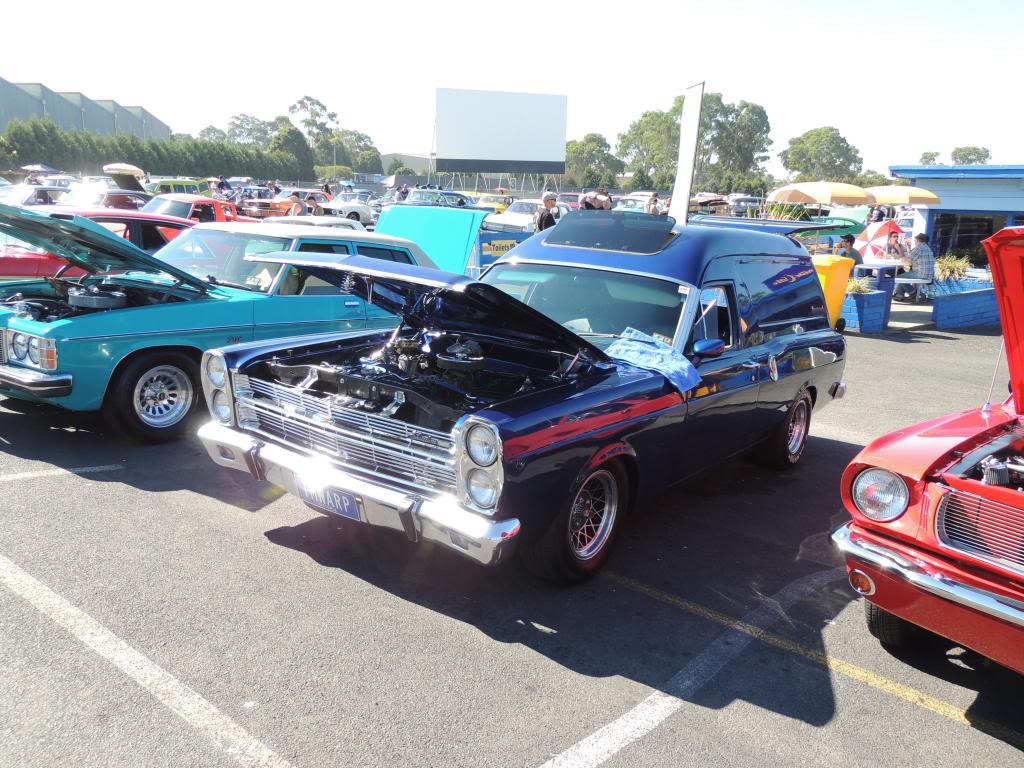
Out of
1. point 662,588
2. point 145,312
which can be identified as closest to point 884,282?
point 662,588

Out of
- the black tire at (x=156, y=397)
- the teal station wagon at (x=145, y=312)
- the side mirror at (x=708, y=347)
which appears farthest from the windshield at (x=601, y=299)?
the black tire at (x=156, y=397)

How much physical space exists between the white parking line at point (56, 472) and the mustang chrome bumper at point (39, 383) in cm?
54

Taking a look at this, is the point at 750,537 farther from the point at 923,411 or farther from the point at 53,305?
the point at 53,305

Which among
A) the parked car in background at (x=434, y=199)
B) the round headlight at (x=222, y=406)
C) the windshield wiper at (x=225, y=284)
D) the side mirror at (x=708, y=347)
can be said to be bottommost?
the round headlight at (x=222, y=406)

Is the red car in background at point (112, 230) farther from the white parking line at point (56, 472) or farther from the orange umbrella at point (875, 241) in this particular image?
the orange umbrella at point (875, 241)

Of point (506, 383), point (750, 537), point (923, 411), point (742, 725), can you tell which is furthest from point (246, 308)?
point (923, 411)

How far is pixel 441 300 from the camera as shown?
4.74 meters

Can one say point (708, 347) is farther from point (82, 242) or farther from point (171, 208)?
point (171, 208)

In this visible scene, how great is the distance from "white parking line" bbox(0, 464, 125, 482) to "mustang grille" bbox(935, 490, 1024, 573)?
5.17 m

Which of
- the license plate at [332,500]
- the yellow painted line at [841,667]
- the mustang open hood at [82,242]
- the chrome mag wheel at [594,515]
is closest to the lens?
the yellow painted line at [841,667]

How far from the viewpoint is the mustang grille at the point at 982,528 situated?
10.1 ft

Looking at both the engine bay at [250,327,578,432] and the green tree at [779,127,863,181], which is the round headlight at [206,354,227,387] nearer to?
the engine bay at [250,327,578,432]

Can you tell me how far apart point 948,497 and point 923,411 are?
6109mm

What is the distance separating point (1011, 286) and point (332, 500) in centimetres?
340
